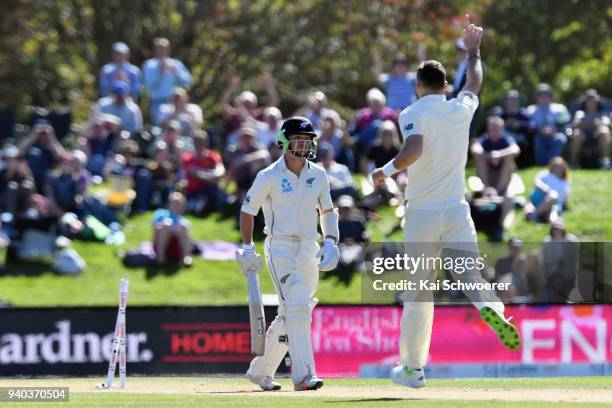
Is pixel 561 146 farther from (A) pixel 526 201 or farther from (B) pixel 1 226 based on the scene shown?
(B) pixel 1 226

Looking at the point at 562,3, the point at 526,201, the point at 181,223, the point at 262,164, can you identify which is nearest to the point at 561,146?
the point at 526,201

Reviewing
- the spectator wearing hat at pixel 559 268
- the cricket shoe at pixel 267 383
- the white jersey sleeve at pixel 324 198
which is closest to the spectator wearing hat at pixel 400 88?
the spectator wearing hat at pixel 559 268

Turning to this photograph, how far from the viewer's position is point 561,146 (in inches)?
884

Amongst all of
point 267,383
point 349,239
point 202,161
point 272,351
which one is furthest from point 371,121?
point 272,351

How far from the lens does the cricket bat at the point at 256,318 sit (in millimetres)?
11516

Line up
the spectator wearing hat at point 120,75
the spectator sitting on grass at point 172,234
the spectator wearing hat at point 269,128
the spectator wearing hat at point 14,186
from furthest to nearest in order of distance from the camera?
the spectator wearing hat at point 120,75 < the spectator wearing hat at point 269,128 < the spectator wearing hat at point 14,186 < the spectator sitting on grass at point 172,234

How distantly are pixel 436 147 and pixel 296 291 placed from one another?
1636 millimetres

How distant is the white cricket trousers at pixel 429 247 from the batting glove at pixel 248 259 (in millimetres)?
1272

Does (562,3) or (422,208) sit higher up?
(562,3)

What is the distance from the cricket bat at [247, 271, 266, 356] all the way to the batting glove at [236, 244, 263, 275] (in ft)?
0.29

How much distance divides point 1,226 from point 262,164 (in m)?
3.85

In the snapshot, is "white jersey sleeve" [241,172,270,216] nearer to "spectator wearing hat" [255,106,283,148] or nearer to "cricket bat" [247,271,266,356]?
"cricket bat" [247,271,266,356]

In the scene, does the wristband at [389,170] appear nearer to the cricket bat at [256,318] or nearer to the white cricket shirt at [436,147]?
the white cricket shirt at [436,147]

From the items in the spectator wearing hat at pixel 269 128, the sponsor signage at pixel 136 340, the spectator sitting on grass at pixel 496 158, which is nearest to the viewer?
the sponsor signage at pixel 136 340
